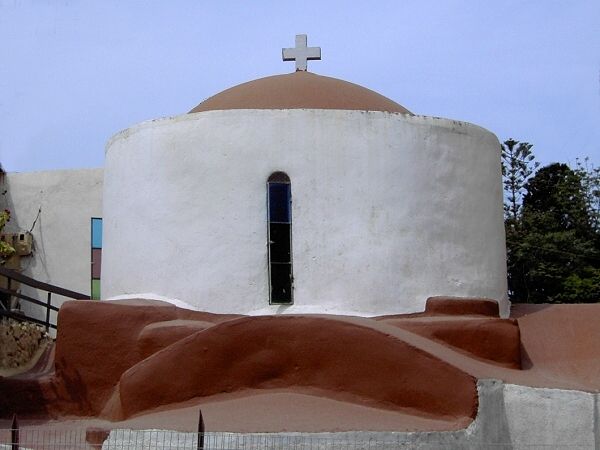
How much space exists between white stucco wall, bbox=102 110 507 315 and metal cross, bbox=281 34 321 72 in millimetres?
3097

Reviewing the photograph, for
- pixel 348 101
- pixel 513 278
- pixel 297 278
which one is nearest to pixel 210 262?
pixel 297 278

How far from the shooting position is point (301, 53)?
16344 millimetres

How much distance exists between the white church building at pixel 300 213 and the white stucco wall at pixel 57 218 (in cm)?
484

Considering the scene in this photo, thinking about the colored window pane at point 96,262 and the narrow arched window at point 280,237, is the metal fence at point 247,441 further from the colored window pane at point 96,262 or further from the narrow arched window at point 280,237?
the colored window pane at point 96,262

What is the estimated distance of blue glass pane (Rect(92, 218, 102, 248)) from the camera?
1898 cm

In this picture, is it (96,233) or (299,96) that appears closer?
(299,96)

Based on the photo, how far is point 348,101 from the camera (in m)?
14.7

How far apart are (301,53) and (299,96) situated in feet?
6.50

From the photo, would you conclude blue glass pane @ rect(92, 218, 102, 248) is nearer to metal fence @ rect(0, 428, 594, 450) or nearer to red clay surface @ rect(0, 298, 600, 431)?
red clay surface @ rect(0, 298, 600, 431)

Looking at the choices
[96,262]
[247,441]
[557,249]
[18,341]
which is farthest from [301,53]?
[557,249]

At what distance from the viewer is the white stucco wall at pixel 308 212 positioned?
13.2 meters

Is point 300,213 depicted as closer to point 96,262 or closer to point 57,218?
point 96,262

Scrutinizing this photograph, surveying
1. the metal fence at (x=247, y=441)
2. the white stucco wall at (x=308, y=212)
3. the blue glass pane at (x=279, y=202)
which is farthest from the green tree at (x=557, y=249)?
the metal fence at (x=247, y=441)

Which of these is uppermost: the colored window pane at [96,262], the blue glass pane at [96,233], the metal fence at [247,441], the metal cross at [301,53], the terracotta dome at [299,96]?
the metal cross at [301,53]
